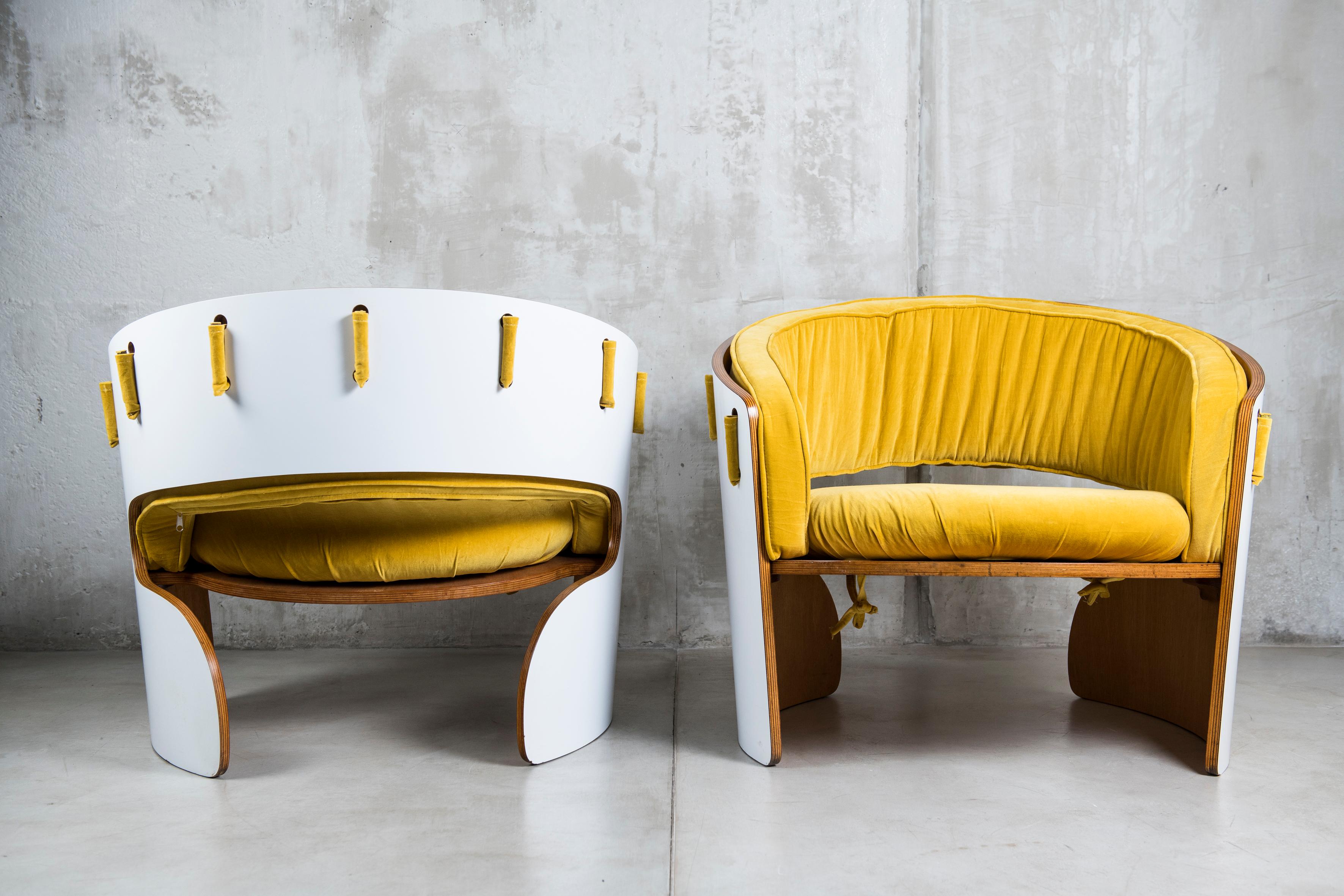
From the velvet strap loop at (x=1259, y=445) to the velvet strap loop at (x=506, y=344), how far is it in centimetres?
129

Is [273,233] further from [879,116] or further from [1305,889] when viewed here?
[1305,889]

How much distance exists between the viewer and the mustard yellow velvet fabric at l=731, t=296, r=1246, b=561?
1.75 meters

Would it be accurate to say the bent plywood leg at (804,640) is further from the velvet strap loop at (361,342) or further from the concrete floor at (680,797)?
the velvet strap loop at (361,342)

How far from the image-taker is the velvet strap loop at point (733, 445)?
1445 millimetres

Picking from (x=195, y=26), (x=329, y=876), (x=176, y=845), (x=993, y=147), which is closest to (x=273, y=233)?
(x=195, y=26)

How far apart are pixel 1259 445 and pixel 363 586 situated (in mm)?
1594

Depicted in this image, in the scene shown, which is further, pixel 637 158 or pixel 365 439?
pixel 637 158

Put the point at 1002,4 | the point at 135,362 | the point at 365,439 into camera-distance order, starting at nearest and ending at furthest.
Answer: the point at 365,439, the point at 135,362, the point at 1002,4

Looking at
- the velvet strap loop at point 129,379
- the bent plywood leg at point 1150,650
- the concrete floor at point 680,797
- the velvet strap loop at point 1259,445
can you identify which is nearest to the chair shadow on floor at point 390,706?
the concrete floor at point 680,797

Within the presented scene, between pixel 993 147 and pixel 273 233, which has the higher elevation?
pixel 993 147

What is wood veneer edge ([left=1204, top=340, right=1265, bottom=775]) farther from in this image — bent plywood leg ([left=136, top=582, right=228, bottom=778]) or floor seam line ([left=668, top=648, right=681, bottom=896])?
bent plywood leg ([left=136, top=582, right=228, bottom=778])

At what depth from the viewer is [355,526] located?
4.52ft

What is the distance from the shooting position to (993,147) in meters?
2.32

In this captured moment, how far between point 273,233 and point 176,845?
176cm
